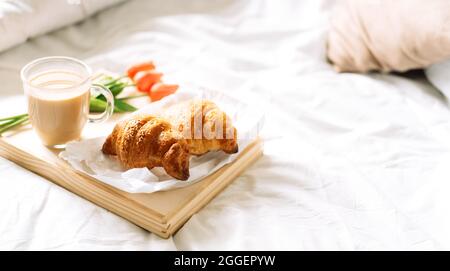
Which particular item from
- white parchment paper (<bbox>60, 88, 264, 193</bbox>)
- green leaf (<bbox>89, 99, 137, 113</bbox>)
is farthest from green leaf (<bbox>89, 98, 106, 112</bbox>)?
white parchment paper (<bbox>60, 88, 264, 193</bbox>)

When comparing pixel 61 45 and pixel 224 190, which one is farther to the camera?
pixel 61 45

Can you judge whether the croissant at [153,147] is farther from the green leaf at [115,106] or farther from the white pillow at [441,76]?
the white pillow at [441,76]

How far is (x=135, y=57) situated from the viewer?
1.48m

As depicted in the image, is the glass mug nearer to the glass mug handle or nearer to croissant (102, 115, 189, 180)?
the glass mug handle

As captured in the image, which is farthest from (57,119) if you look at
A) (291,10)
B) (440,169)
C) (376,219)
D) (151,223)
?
(291,10)

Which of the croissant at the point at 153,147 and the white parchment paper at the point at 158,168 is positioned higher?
the croissant at the point at 153,147

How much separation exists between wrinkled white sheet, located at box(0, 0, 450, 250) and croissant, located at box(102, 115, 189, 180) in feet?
0.34

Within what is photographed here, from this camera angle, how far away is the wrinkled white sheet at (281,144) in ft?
3.09

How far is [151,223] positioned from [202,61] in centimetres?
67

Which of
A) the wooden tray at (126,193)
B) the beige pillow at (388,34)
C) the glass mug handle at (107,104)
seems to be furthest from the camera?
the beige pillow at (388,34)

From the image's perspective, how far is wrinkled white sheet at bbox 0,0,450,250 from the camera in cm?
94

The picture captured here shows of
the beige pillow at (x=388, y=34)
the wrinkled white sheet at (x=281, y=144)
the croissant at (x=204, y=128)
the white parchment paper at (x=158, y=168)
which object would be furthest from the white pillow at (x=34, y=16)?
the beige pillow at (x=388, y=34)

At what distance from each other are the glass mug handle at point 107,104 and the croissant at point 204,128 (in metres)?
0.13
